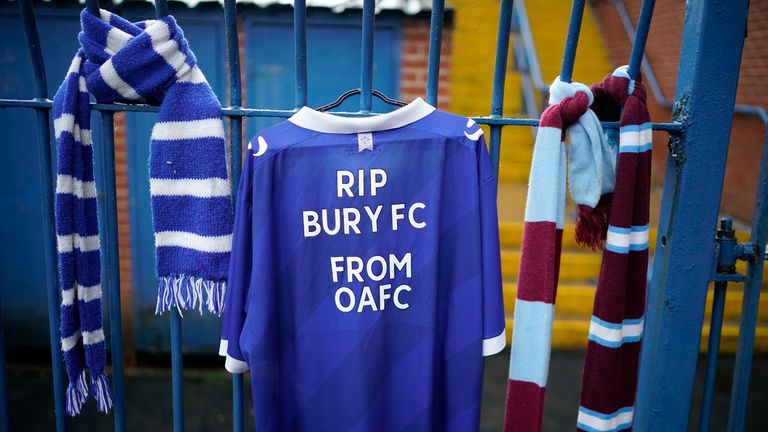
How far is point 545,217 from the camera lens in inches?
57.4

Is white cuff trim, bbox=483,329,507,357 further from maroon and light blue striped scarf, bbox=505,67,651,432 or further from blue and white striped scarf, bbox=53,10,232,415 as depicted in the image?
blue and white striped scarf, bbox=53,10,232,415

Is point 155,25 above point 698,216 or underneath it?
above

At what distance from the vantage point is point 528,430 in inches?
59.0

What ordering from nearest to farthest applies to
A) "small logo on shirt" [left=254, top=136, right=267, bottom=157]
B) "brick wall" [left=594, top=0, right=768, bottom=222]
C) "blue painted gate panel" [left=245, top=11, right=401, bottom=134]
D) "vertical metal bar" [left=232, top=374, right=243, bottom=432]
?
1. "small logo on shirt" [left=254, top=136, right=267, bottom=157]
2. "vertical metal bar" [left=232, top=374, right=243, bottom=432]
3. "blue painted gate panel" [left=245, top=11, right=401, bottom=134]
4. "brick wall" [left=594, top=0, right=768, bottom=222]

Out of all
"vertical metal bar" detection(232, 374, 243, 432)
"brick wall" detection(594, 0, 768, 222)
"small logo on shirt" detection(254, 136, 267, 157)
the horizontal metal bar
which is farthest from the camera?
"brick wall" detection(594, 0, 768, 222)

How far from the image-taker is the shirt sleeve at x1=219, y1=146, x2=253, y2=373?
1397 mm

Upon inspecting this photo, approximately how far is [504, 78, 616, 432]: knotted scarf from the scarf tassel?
7 cm

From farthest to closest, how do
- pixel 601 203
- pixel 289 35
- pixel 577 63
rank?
pixel 577 63 < pixel 289 35 < pixel 601 203

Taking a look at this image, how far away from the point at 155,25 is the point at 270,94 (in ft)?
7.63

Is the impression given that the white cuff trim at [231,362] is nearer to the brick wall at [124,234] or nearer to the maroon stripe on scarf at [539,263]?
the maroon stripe on scarf at [539,263]

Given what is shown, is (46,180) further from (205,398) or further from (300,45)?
(205,398)

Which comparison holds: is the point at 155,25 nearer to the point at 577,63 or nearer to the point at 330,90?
the point at 330,90

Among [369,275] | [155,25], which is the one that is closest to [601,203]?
[369,275]

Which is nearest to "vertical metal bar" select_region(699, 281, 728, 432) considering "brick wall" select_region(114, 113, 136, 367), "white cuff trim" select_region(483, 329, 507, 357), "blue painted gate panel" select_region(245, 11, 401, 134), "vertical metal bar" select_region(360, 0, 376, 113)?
"white cuff trim" select_region(483, 329, 507, 357)
